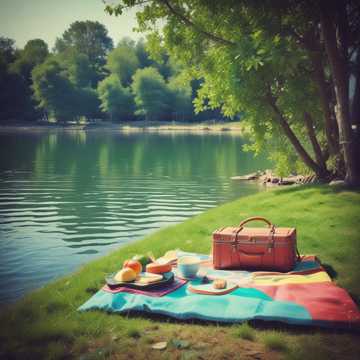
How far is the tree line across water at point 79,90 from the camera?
103 m

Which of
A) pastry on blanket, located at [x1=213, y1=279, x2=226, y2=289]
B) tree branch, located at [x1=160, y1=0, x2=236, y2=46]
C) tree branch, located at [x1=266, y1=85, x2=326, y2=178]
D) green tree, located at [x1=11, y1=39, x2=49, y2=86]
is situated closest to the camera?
pastry on blanket, located at [x1=213, y1=279, x2=226, y2=289]

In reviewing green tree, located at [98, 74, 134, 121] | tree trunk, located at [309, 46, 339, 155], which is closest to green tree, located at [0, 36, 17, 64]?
green tree, located at [98, 74, 134, 121]

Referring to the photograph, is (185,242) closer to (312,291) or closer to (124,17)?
(312,291)

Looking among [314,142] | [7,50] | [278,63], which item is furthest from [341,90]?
[7,50]

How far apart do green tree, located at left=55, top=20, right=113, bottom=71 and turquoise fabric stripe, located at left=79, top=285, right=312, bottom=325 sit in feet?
473

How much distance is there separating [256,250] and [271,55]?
564 cm

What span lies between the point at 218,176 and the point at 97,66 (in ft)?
379

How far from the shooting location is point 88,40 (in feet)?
487

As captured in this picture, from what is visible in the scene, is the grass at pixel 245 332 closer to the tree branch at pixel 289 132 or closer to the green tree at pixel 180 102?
the tree branch at pixel 289 132

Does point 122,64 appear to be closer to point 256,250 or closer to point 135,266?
point 256,250

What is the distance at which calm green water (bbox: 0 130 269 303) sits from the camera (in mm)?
12148

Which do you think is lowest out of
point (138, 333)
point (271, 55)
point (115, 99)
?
point (138, 333)

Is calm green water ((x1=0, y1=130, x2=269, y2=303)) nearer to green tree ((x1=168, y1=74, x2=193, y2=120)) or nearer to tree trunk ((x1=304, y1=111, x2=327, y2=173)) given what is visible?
tree trunk ((x1=304, y1=111, x2=327, y2=173))

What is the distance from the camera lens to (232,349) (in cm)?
525
